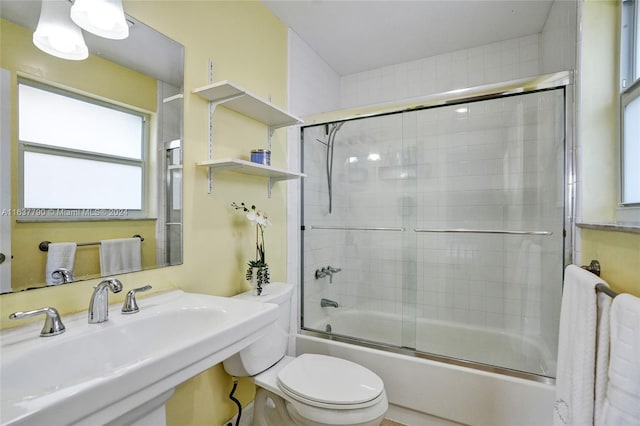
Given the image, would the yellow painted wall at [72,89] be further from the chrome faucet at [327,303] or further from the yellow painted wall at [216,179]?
the chrome faucet at [327,303]

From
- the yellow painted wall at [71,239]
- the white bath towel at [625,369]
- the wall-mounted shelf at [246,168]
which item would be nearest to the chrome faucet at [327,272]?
the wall-mounted shelf at [246,168]

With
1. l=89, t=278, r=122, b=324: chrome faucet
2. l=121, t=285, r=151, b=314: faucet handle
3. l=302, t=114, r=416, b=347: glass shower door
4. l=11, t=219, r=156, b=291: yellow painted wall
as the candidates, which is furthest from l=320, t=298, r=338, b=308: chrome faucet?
l=89, t=278, r=122, b=324: chrome faucet

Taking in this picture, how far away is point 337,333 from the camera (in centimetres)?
215

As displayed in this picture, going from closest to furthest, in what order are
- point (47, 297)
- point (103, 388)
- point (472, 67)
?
point (103, 388) → point (47, 297) → point (472, 67)

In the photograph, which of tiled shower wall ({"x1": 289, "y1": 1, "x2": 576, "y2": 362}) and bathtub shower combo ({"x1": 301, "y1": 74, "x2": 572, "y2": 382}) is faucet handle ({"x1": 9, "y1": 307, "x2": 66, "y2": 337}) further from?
bathtub shower combo ({"x1": 301, "y1": 74, "x2": 572, "y2": 382})

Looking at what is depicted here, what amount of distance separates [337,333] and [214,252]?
1.08 m

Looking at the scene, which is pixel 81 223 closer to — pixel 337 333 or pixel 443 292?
pixel 337 333

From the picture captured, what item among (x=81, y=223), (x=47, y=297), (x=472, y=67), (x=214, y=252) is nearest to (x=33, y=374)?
(x=47, y=297)

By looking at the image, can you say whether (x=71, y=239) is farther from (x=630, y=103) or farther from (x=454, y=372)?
(x=630, y=103)

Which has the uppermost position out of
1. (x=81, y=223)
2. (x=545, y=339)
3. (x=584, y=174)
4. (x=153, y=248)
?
(x=584, y=174)

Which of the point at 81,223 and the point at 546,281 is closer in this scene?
the point at 81,223

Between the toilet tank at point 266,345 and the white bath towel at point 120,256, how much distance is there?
0.55m

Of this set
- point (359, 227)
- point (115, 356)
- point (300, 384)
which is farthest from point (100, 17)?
point (359, 227)

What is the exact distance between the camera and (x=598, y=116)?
141 cm
